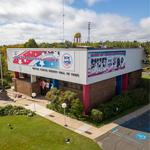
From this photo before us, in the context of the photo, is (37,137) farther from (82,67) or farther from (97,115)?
(82,67)

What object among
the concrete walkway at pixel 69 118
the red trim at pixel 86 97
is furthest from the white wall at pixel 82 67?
the concrete walkway at pixel 69 118

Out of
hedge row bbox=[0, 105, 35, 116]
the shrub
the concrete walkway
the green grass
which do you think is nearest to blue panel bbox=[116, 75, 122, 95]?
the green grass

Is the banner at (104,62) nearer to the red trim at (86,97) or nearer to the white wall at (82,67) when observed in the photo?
the white wall at (82,67)

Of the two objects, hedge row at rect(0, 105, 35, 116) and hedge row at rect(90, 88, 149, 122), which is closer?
hedge row at rect(90, 88, 149, 122)

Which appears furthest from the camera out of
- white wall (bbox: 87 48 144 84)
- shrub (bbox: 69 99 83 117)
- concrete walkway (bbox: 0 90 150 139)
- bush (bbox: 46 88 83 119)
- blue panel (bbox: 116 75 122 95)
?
blue panel (bbox: 116 75 122 95)

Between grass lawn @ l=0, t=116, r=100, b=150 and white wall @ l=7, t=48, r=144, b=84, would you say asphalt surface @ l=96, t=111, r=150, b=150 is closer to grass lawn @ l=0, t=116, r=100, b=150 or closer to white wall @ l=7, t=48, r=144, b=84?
grass lawn @ l=0, t=116, r=100, b=150
